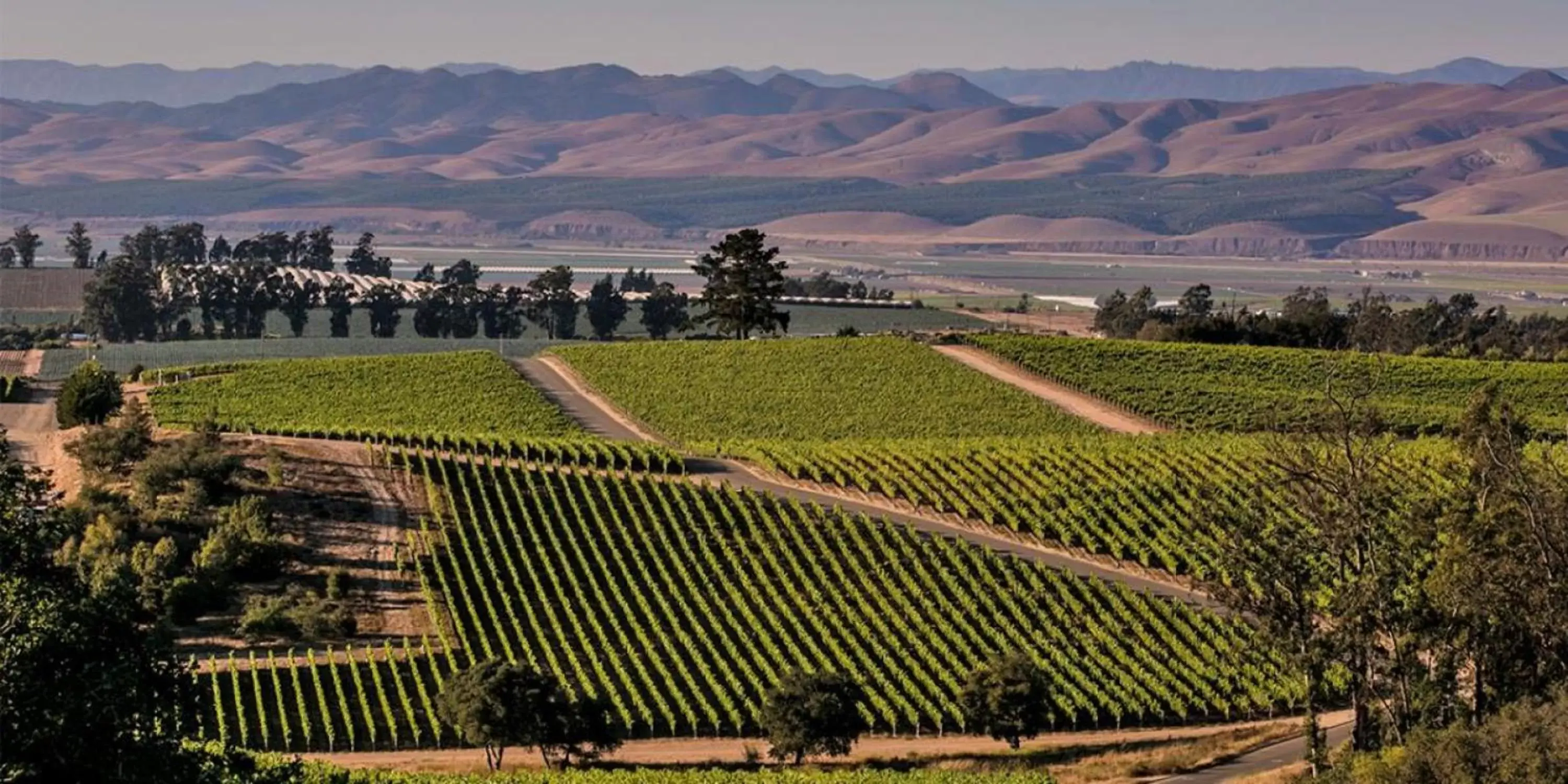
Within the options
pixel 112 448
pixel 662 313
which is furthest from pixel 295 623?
pixel 662 313

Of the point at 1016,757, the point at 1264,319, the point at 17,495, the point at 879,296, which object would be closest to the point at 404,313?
the point at 879,296

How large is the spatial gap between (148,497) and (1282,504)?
3882 cm

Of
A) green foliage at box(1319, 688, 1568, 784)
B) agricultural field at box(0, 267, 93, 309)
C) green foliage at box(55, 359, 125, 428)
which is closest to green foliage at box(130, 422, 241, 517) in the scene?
green foliage at box(55, 359, 125, 428)

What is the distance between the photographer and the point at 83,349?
111m

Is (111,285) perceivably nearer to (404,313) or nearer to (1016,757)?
(404,313)

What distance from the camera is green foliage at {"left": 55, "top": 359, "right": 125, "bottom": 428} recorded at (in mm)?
79312

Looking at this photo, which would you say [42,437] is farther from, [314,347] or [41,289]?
[41,289]

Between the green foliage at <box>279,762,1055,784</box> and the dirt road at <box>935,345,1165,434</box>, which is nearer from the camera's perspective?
the green foliage at <box>279,762,1055,784</box>

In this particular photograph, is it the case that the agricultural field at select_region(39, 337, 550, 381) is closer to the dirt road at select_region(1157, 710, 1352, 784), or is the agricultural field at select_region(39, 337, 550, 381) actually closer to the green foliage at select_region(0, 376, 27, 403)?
the green foliage at select_region(0, 376, 27, 403)

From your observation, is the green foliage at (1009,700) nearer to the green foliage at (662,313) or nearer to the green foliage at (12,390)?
the green foliage at (12,390)

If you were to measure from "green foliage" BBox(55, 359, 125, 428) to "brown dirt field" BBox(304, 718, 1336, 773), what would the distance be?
36888 millimetres

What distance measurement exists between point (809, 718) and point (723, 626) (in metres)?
12.3

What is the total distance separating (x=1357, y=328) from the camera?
121312 mm

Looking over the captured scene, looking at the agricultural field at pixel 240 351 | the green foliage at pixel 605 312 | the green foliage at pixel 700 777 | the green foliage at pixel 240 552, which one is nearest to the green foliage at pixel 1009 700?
Answer: the green foliage at pixel 700 777
